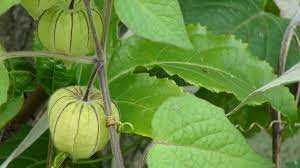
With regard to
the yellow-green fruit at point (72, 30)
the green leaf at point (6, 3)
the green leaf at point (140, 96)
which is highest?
the green leaf at point (6, 3)

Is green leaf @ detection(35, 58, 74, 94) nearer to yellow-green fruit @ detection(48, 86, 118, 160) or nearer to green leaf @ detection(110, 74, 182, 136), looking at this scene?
green leaf @ detection(110, 74, 182, 136)

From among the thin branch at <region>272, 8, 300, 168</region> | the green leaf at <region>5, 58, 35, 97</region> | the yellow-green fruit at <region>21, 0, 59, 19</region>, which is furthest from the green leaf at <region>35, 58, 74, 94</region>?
the thin branch at <region>272, 8, 300, 168</region>

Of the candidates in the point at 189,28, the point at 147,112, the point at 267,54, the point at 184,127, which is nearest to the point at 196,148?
the point at 184,127

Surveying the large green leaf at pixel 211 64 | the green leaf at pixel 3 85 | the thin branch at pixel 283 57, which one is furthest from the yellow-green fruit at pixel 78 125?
the thin branch at pixel 283 57

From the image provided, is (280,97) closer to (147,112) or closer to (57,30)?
(147,112)

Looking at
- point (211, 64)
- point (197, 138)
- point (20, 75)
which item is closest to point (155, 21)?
point (197, 138)

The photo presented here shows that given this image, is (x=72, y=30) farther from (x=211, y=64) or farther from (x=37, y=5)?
(x=211, y=64)

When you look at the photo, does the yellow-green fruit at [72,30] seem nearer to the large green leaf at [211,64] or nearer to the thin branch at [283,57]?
the large green leaf at [211,64]
